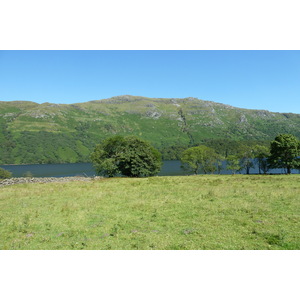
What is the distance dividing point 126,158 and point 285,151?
44.9 metres

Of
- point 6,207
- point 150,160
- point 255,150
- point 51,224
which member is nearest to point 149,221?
point 51,224

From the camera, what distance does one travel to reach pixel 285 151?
209 feet

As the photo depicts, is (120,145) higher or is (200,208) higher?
(120,145)

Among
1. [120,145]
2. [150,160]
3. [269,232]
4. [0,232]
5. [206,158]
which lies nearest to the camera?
[269,232]

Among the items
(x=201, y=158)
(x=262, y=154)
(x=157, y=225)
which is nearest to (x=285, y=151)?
(x=262, y=154)

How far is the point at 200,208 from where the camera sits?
15.4 metres

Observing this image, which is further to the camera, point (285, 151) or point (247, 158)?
point (247, 158)

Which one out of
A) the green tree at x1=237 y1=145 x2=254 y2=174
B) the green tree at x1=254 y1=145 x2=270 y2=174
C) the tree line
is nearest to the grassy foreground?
the tree line

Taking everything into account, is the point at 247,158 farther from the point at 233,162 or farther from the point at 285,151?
the point at 285,151

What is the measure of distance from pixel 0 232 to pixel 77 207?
5688 millimetres

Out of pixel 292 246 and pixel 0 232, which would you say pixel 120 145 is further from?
pixel 292 246

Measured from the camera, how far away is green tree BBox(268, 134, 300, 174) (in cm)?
6297

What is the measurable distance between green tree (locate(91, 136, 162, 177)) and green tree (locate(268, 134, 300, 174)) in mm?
34253

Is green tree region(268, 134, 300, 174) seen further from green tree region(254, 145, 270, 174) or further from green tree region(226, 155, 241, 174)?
green tree region(226, 155, 241, 174)
